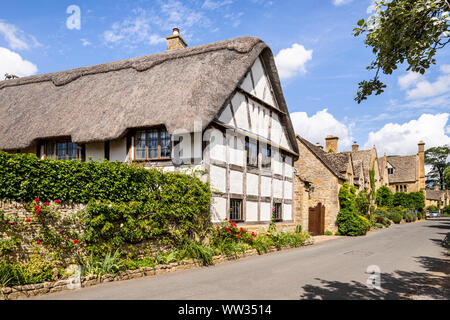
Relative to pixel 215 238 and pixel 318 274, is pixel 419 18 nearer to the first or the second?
pixel 318 274

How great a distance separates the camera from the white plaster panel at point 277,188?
17.0m

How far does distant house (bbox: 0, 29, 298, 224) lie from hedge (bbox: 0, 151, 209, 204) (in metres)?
1.91

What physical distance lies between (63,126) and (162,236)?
5929 millimetres

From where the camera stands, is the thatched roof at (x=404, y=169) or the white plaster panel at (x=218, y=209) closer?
the white plaster panel at (x=218, y=209)

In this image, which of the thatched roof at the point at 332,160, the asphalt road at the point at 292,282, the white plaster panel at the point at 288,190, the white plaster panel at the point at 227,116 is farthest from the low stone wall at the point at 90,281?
the thatched roof at the point at 332,160

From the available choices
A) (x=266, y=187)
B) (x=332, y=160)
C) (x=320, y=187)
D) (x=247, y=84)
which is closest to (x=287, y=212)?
(x=266, y=187)

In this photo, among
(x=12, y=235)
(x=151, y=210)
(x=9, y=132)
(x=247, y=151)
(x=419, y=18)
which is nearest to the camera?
(x=419, y=18)

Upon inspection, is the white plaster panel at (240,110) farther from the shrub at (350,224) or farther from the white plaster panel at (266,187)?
the shrub at (350,224)

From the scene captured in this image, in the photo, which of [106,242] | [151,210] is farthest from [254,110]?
[106,242]

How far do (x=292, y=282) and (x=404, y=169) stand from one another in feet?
182

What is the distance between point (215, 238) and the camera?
39.5 ft

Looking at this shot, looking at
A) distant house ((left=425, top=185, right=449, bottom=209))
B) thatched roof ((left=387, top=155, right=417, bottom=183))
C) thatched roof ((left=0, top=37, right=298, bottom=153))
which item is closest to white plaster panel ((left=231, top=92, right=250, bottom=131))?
thatched roof ((left=0, top=37, right=298, bottom=153))

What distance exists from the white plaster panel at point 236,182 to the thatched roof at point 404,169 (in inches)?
1907

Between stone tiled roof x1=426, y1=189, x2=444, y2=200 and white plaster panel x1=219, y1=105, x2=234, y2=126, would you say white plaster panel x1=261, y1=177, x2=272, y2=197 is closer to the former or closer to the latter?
white plaster panel x1=219, y1=105, x2=234, y2=126
